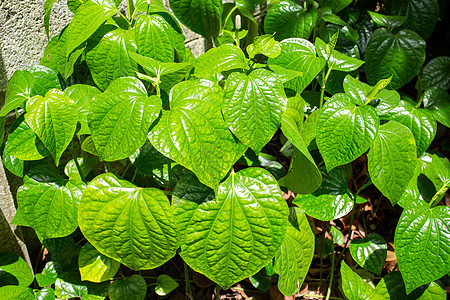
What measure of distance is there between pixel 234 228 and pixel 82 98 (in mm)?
656

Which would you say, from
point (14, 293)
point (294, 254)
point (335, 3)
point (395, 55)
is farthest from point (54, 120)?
point (395, 55)

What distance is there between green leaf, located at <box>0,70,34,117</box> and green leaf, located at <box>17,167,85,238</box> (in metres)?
0.24

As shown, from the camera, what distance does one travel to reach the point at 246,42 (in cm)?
189

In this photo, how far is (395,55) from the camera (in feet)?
5.78

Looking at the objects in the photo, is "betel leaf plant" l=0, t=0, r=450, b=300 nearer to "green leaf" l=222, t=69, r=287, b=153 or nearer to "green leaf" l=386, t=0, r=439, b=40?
"green leaf" l=222, t=69, r=287, b=153

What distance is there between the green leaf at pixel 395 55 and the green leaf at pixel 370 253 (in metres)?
0.74

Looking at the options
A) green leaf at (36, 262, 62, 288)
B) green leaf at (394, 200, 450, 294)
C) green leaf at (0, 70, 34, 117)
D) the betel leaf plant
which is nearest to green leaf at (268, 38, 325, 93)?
the betel leaf plant

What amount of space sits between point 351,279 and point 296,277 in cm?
25

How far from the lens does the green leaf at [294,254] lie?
1294 millimetres

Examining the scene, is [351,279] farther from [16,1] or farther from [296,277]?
[16,1]

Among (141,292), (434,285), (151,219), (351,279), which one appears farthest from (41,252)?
(434,285)

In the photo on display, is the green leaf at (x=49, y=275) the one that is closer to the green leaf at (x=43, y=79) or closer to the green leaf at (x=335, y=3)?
the green leaf at (x=43, y=79)

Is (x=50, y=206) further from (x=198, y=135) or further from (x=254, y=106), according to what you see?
(x=254, y=106)

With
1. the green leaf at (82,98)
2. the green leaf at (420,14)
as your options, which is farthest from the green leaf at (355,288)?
the green leaf at (420,14)
